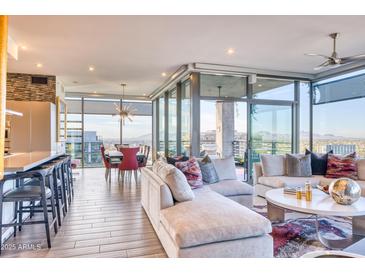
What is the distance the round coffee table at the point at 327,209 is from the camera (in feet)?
8.30

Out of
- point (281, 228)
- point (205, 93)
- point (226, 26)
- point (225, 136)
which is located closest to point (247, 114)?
point (225, 136)

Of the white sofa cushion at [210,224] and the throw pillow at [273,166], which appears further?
the throw pillow at [273,166]

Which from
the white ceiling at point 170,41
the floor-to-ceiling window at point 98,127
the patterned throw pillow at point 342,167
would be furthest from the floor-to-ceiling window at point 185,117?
the floor-to-ceiling window at point 98,127

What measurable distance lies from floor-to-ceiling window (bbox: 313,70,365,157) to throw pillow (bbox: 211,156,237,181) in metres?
3.47

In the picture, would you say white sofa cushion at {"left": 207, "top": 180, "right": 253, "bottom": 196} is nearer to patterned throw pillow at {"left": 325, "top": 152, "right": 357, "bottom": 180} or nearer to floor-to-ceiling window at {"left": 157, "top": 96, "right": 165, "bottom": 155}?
patterned throw pillow at {"left": 325, "top": 152, "right": 357, "bottom": 180}

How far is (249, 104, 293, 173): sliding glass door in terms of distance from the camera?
633 cm

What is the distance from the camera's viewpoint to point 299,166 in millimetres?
4680

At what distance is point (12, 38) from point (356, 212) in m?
5.44

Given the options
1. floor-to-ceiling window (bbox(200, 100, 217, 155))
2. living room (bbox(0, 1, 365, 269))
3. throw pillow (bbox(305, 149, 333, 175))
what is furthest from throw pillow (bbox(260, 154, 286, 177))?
floor-to-ceiling window (bbox(200, 100, 217, 155))

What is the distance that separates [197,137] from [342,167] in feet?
9.72

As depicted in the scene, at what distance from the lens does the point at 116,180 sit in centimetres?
668

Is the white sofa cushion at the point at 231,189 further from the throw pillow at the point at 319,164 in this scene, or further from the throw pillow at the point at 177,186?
the throw pillow at the point at 319,164

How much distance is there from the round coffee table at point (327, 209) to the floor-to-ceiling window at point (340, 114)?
3309 mm
